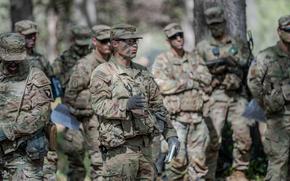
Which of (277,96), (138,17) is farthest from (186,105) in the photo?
(138,17)

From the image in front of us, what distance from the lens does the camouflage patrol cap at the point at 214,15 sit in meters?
12.0

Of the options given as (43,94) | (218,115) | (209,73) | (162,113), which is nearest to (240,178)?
(218,115)

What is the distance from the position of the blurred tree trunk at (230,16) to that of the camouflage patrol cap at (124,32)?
13.8 ft

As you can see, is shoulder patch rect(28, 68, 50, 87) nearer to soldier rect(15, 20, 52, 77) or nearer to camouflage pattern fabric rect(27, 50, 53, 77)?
soldier rect(15, 20, 52, 77)

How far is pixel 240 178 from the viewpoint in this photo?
1217cm

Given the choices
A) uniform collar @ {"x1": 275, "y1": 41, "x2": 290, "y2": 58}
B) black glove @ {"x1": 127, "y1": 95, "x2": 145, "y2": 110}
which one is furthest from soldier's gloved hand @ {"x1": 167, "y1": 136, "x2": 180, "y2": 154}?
uniform collar @ {"x1": 275, "y1": 41, "x2": 290, "y2": 58}

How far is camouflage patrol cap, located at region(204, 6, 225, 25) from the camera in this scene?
1199 cm

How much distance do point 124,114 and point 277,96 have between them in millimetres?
2634

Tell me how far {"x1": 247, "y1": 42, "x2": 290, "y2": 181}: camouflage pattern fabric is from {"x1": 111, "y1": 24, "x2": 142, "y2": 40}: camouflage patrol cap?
231 centimetres

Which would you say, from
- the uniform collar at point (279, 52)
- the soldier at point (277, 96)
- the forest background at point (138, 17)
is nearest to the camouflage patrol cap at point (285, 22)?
the soldier at point (277, 96)

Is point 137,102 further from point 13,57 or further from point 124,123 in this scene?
point 13,57

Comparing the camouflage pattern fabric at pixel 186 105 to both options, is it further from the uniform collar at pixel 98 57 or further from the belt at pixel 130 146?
the belt at pixel 130 146

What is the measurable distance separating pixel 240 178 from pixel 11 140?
A: 4753mm

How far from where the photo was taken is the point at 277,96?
33.2 feet
